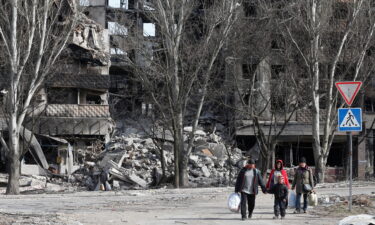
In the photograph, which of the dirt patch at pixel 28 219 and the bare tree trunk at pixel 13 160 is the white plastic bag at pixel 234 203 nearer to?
the dirt patch at pixel 28 219

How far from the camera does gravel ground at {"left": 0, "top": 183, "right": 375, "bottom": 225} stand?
1558 cm

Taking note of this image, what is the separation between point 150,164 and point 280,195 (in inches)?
1128

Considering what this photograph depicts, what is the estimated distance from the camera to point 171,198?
23.5m

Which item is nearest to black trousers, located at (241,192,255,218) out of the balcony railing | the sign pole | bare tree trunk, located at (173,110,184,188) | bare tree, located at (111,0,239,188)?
the sign pole

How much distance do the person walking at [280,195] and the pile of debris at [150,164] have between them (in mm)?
20828

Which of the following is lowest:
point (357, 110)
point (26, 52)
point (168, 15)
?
point (357, 110)

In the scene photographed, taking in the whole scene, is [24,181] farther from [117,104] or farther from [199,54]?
[117,104]

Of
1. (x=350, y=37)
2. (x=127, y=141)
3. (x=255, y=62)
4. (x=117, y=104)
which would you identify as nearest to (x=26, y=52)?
(x=255, y=62)

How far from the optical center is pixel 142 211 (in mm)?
18281

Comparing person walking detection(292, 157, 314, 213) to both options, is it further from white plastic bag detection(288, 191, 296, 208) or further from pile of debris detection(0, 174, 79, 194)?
pile of debris detection(0, 174, 79, 194)

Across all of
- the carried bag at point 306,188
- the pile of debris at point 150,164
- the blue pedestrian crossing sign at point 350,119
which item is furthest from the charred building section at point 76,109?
the blue pedestrian crossing sign at point 350,119

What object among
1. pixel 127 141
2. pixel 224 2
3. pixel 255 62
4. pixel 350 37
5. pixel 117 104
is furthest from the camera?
pixel 117 104

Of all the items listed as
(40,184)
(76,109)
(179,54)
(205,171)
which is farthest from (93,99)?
(179,54)

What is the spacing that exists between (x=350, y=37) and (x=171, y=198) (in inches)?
605
